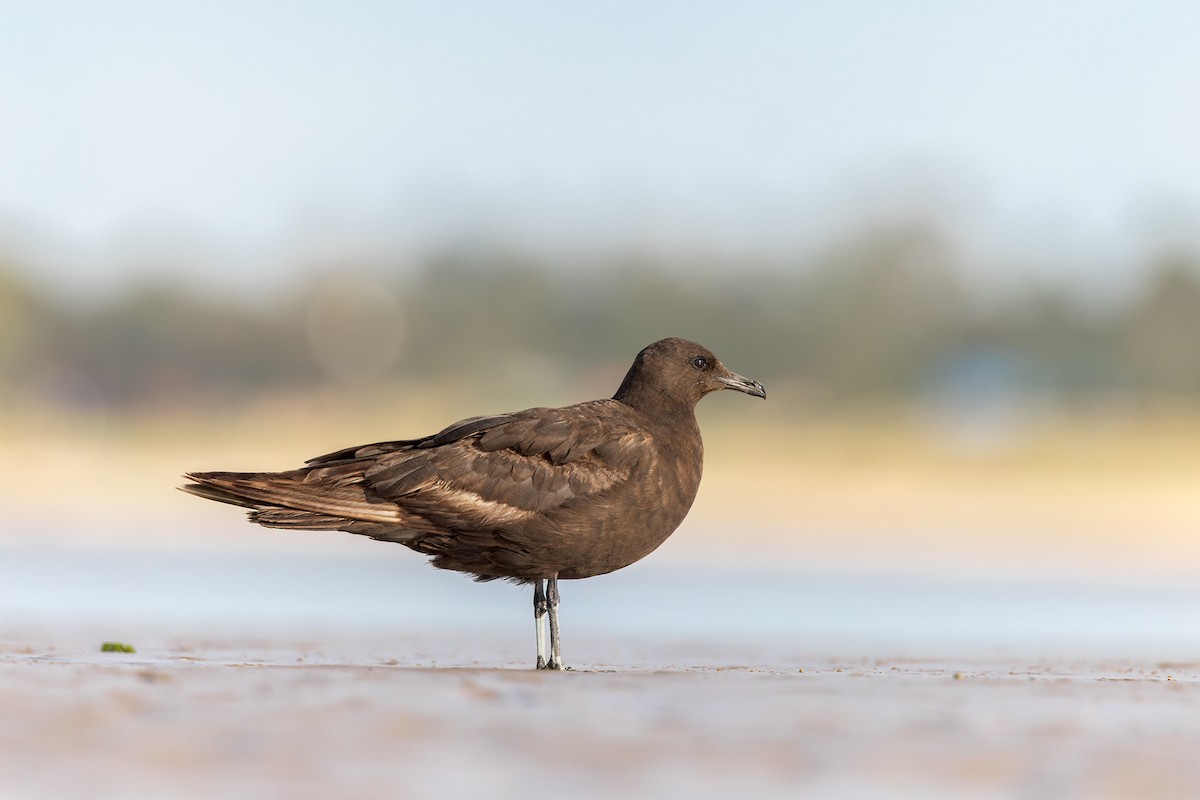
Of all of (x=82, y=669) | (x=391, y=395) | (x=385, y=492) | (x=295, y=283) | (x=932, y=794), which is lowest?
(x=932, y=794)

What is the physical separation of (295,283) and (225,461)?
41103 mm

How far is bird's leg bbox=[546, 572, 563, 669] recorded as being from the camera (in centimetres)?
873

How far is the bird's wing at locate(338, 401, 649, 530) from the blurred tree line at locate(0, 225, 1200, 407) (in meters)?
42.4

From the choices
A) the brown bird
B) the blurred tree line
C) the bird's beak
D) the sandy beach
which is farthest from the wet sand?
the blurred tree line

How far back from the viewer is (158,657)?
8.78m

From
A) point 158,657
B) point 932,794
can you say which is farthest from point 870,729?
point 158,657

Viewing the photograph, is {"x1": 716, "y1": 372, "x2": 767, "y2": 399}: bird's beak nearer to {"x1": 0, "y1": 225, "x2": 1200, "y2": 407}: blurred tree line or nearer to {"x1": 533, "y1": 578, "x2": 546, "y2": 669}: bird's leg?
{"x1": 533, "y1": 578, "x2": 546, "y2": 669}: bird's leg

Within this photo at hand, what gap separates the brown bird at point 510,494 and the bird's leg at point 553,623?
1 cm

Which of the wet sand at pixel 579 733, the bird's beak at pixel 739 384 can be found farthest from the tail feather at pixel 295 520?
the bird's beak at pixel 739 384

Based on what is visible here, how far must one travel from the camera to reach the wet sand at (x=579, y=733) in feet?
16.4

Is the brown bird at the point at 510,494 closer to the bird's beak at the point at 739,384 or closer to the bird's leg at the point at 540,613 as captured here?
the bird's leg at the point at 540,613

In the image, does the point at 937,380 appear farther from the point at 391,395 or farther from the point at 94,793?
the point at 94,793

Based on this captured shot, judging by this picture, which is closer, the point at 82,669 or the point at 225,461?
the point at 82,669

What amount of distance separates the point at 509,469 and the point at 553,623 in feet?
2.81
